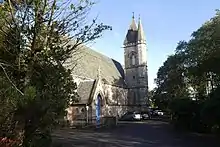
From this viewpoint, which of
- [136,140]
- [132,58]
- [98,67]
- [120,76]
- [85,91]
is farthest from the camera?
[132,58]

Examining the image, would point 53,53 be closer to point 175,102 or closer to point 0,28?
A: point 0,28

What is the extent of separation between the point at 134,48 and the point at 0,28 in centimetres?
6268

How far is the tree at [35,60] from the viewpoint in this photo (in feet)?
38.1

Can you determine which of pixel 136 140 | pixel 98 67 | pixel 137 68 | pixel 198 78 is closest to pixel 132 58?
pixel 137 68

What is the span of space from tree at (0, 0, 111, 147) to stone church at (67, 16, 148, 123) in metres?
29.2

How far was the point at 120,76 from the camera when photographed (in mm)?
71000

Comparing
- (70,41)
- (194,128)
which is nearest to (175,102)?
(194,128)

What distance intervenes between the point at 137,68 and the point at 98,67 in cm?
1639

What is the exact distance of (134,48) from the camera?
7406 centimetres

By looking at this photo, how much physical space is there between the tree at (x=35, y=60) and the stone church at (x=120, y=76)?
29.2 meters

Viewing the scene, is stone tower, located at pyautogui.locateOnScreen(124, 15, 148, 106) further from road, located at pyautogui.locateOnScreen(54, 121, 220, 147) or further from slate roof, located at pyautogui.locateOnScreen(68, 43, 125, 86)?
road, located at pyautogui.locateOnScreen(54, 121, 220, 147)

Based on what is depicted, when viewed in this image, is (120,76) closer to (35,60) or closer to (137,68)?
(137,68)

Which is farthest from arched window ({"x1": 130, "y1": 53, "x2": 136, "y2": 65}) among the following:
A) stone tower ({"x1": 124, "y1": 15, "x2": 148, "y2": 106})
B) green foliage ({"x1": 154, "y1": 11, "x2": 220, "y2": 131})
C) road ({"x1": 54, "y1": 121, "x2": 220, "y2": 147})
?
road ({"x1": 54, "y1": 121, "x2": 220, "y2": 147})

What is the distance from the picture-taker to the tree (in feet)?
38.1
